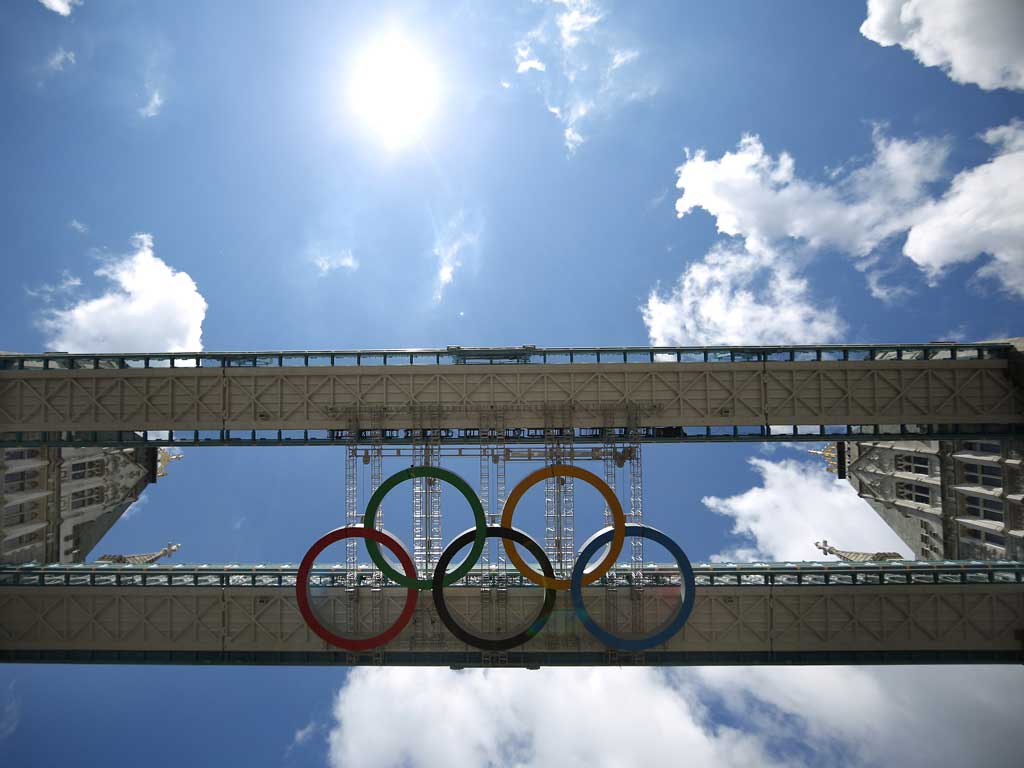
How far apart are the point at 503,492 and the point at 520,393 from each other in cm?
724

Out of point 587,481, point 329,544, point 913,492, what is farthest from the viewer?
point 913,492

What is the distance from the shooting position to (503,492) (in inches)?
1169

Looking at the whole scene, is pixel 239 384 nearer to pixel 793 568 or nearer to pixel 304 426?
pixel 304 426

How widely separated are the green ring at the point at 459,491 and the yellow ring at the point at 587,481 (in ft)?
5.39

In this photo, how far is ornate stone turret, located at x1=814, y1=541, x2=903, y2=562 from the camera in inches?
1922

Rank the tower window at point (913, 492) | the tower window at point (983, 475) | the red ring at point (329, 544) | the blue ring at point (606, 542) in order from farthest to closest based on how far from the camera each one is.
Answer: the tower window at point (913, 492), the tower window at point (983, 475), the red ring at point (329, 544), the blue ring at point (606, 542)

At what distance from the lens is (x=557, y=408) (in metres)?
31.8

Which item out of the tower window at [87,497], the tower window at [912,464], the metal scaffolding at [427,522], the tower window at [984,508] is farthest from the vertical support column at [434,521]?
the tower window at [912,464]

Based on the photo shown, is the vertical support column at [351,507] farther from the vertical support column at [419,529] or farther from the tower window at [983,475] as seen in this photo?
the tower window at [983,475]

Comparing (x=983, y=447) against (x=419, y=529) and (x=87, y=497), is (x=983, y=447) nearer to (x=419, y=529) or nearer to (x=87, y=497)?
(x=419, y=529)

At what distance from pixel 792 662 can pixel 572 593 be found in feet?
58.2

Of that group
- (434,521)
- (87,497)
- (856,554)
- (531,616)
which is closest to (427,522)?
(434,521)

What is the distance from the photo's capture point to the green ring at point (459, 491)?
27594mm

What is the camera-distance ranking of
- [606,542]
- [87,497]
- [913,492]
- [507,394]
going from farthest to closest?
[87,497] → [913,492] → [507,394] → [606,542]
